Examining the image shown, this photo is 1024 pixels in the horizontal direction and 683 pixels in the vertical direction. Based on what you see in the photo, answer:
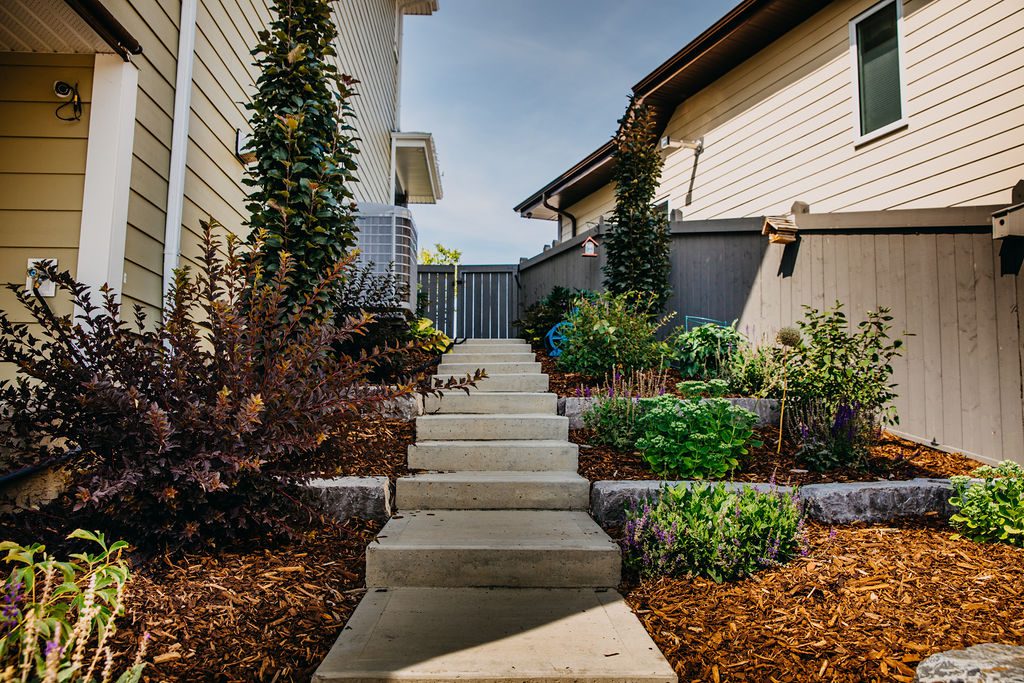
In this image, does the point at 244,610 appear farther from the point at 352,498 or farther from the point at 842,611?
the point at 842,611

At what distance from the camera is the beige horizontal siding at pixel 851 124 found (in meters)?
4.90

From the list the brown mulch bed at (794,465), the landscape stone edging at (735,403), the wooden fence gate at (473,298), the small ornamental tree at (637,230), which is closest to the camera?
the brown mulch bed at (794,465)

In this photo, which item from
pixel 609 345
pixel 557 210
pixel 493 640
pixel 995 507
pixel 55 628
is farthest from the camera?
pixel 557 210

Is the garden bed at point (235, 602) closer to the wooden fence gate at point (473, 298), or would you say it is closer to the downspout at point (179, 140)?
the downspout at point (179, 140)

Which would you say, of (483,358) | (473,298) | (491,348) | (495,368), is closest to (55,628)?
(495,368)

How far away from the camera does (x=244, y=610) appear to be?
2184 millimetres

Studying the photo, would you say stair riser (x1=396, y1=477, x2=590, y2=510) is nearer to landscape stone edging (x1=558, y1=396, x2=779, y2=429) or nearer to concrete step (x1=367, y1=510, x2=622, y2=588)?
concrete step (x1=367, y1=510, x2=622, y2=588)

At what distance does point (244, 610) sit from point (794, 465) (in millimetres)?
3259

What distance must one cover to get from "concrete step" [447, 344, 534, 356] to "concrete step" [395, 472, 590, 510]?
10.9 feet

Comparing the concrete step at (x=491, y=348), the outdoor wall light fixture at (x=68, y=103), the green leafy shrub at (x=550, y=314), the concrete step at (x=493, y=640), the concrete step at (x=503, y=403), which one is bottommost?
the concrete step at (x=493, y=640)

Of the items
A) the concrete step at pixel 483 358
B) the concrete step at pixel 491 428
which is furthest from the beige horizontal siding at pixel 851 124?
the concrete step at pixel 491 428

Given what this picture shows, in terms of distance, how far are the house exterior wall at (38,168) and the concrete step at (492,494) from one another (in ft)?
6.81

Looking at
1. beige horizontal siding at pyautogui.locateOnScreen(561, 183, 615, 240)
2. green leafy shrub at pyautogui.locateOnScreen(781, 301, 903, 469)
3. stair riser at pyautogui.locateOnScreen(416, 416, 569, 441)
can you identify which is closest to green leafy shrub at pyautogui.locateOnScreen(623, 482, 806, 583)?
green leafy shrub at pyautogui.locateOnScreen(781, 301, 903, 469)

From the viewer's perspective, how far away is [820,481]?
3465mm
